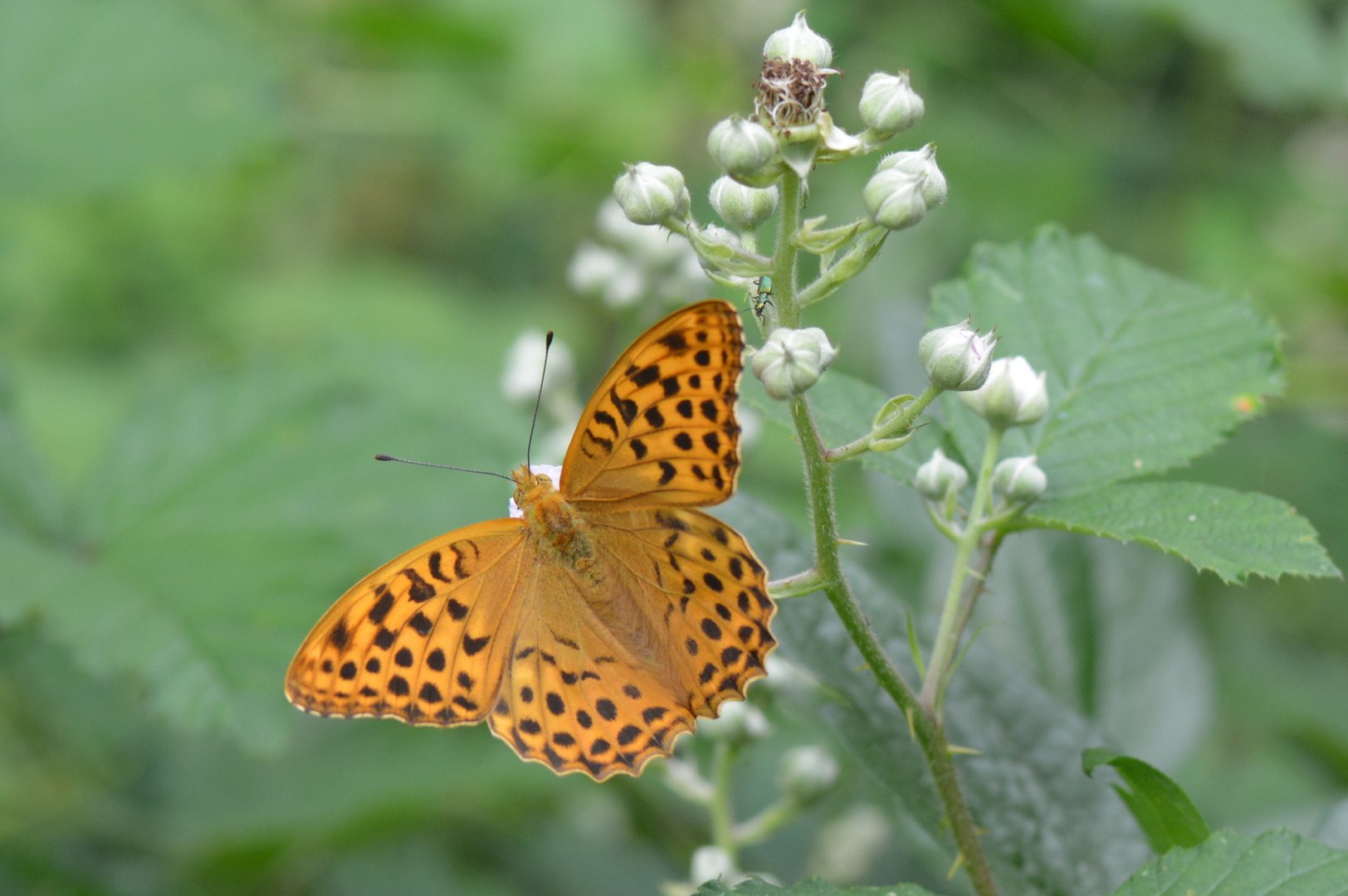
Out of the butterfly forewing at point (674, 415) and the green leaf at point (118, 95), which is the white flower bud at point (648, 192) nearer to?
the butterfly forewing at point (674, 415)

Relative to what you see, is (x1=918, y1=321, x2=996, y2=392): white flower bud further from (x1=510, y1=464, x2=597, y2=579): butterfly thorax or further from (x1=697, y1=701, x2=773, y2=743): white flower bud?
(x1=697, y1=701, x2=773, y2=743): white flower bud

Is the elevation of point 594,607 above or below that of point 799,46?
below

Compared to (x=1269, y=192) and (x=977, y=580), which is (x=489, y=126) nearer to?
(x=1269, y=192)

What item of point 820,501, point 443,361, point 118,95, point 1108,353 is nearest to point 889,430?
point 820,501

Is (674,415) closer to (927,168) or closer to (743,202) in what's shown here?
(743,202)

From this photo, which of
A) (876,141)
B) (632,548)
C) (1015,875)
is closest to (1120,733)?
(1015,875)

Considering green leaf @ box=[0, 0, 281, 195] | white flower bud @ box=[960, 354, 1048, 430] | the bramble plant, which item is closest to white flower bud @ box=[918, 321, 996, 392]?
the bramble plant
